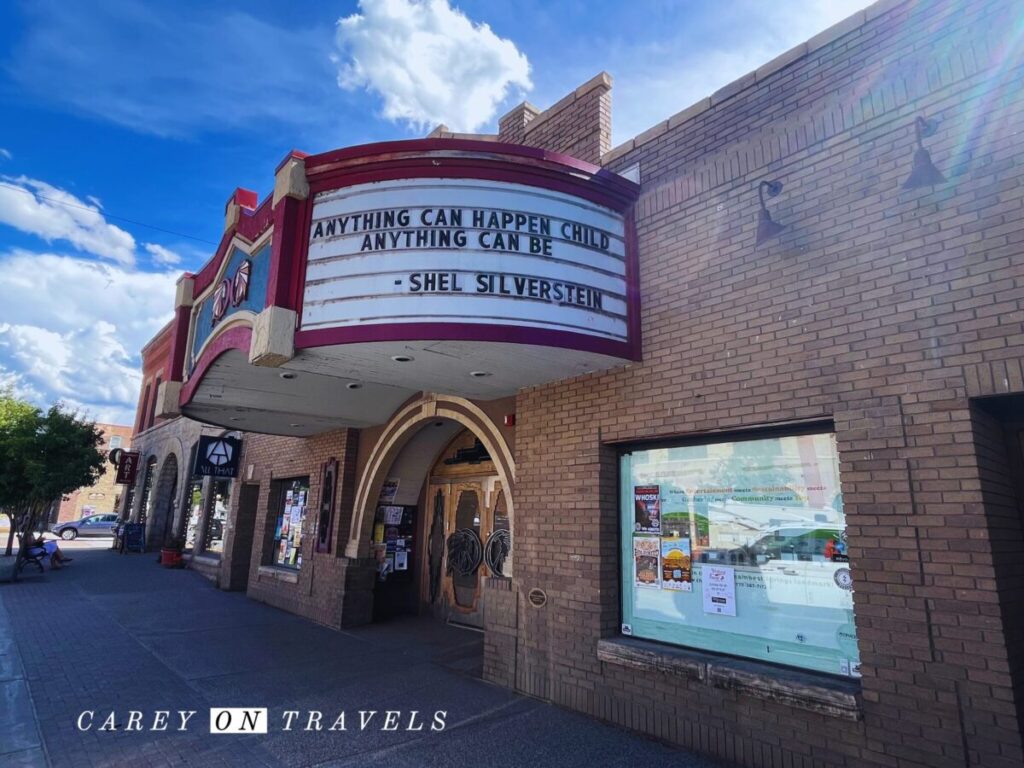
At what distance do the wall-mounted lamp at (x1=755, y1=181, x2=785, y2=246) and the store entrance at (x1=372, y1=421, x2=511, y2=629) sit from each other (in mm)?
5570

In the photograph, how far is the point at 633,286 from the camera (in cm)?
582

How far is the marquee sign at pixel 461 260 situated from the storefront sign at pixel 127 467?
24.3 metres

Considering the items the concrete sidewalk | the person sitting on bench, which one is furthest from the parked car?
the concrete sidewalk

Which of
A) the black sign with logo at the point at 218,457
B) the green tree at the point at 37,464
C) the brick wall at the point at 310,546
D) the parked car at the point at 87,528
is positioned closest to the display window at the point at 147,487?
the green tree at the point at 37,464

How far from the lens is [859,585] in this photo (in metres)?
3.96

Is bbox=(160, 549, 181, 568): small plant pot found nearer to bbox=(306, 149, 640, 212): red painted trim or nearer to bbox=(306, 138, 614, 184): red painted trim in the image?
bbox=(306, 149, 640, 212): red painted trim

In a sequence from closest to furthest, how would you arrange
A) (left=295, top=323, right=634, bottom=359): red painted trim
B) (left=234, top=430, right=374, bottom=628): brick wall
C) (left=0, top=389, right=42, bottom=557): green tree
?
(left=295, top=323, right=634, bottom=359): red painted trim, (left=234, top=430, right=374, bottom=628): brick wall, (left=0, top=389, right=42, bottom=557): green tree

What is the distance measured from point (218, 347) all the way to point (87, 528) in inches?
1353

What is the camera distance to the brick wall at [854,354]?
365 centimetres

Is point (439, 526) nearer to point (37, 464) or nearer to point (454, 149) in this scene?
point (454, 149)

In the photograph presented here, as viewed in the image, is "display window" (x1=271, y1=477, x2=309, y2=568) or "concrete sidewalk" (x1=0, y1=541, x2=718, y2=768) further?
"display window" (x1=271, y1=477, x2=309, y2=568)

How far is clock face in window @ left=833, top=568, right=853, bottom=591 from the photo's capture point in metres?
4.24

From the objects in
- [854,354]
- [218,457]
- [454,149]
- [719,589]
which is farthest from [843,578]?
[218,457]

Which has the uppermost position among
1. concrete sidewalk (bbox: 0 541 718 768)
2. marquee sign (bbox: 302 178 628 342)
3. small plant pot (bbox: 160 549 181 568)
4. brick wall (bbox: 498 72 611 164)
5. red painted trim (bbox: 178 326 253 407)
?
brick wall (bbox: 498 72 611 164)
